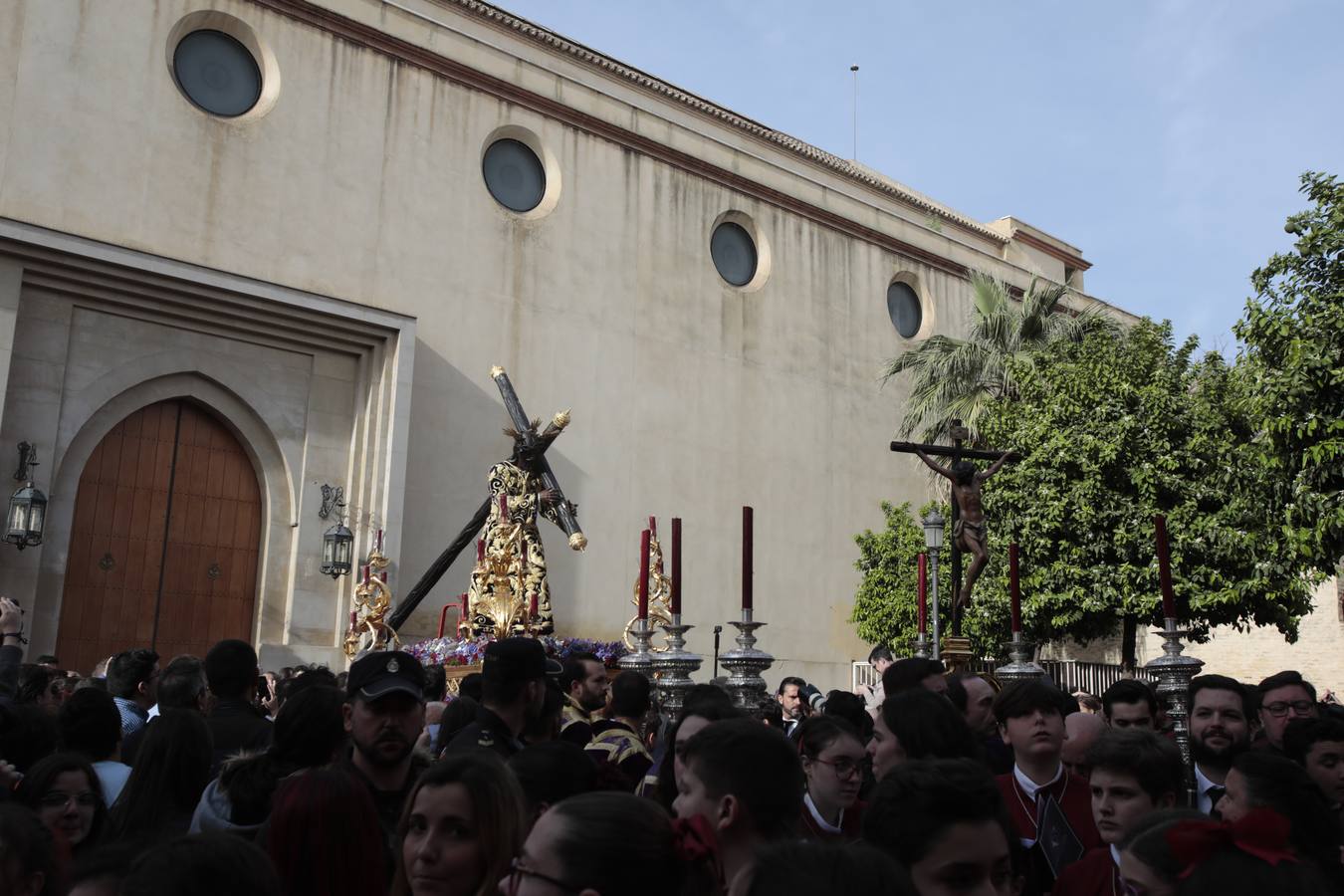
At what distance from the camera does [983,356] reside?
24891 millimetres

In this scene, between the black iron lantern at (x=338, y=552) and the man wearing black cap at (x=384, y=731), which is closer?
the man wearing black cap at (x=384, y=731)

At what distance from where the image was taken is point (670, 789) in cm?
476

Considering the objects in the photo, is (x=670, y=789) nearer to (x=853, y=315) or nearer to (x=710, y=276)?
(x=710, y=276)

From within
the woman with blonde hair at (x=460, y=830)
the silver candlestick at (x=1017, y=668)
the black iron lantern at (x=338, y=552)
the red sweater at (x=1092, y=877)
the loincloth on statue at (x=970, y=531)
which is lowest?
the red sweater at (x=1092, y=877)

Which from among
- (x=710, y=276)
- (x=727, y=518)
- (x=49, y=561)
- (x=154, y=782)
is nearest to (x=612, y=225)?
(x=710, y=276)

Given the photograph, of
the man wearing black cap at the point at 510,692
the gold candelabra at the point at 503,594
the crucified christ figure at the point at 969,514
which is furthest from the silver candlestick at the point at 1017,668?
the gold candelabra at the point at 503,594

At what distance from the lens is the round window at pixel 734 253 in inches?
1033

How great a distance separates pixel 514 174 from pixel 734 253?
5.59 meters

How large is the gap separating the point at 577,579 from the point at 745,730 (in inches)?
758

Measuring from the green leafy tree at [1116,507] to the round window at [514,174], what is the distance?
1000 centimetres

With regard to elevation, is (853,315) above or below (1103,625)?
above

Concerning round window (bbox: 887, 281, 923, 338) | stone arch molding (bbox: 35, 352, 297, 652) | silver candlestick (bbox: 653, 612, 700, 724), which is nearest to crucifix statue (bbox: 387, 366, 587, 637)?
silver candlestick (bbox: 653, 612, 700, 724)

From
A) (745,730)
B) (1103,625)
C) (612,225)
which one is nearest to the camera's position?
(745,730)

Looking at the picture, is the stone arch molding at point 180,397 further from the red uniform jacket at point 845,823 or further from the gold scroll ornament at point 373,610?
the red uniform jacket at point 845,823
